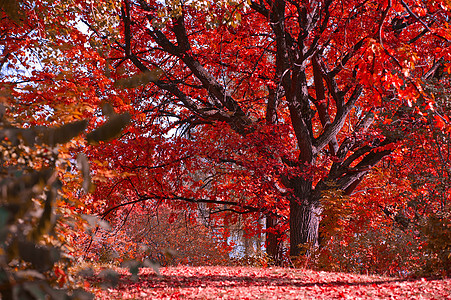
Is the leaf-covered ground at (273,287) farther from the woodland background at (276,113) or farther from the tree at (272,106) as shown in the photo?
the tree at (272,106)

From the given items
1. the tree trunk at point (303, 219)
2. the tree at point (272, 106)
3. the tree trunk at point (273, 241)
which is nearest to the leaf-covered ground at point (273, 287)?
the tree trunk at point (303, 219)

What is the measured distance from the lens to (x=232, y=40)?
9.72m

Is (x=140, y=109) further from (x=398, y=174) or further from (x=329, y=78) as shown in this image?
(x=398, y=174)

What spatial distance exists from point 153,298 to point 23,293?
418 centimetres

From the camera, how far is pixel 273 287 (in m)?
6.06

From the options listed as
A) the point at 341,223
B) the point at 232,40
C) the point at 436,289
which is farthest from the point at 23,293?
the point at 232,40

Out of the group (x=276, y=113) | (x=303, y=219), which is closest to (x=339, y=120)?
(x=276, y=113)

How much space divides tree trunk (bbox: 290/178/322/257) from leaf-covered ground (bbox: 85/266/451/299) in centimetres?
197

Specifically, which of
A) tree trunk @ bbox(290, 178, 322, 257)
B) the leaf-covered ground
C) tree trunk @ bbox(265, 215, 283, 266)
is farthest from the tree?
the leaf-covered ground

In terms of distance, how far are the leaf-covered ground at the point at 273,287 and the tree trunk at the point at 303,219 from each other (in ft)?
6.47

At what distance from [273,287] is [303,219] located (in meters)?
3.63

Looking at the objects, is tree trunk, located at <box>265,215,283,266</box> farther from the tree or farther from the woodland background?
the tree

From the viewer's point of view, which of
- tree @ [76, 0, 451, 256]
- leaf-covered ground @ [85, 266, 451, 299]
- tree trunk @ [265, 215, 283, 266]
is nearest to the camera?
leaf-covered ground @ [85, 266, 451, 299]

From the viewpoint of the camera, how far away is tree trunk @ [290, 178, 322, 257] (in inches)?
372
